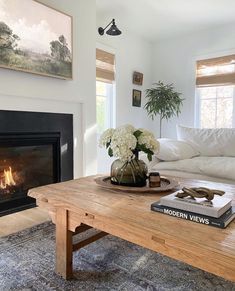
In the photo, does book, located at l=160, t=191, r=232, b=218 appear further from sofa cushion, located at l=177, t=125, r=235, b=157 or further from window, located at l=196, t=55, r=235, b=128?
window, located at l=196, t=55, r=235, b=128

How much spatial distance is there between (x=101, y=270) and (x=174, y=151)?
5.22ft

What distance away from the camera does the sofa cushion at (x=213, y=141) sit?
2.95 meters

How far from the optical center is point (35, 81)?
7.93ft

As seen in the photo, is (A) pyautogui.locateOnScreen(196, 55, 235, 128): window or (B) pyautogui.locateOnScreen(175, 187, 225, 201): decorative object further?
(A) pyautogui.locateOnScreen(196, 55, 235, 128): window

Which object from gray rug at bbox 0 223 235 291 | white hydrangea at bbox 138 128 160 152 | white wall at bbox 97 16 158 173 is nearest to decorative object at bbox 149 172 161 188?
white hydrangea at bbox 138 128 160 152

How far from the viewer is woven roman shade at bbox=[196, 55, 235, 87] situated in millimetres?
3775

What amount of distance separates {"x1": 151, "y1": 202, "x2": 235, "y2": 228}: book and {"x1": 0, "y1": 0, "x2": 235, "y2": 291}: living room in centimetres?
2

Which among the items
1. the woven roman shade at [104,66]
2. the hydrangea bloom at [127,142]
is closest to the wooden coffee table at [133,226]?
the hydrangea bloom at [127,142]

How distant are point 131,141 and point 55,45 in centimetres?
159

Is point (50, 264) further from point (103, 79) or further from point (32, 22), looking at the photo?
point (103, 79)

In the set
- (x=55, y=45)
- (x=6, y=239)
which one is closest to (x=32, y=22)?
(x=55, y=45)

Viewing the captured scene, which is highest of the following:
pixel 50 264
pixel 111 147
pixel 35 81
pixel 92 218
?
pixel 35 81

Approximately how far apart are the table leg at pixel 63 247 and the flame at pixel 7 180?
1.31 m

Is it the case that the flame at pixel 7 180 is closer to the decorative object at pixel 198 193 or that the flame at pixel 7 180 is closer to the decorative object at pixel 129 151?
the decorative object at pixel 129 151
